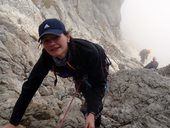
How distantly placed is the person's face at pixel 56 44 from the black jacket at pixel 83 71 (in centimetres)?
22

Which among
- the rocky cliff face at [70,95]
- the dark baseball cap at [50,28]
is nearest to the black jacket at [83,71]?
the dark baseball cap at [50,28]

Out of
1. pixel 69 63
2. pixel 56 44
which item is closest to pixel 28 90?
pixel 69 63

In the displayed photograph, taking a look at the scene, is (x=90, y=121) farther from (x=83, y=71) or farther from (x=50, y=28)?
(x=50, y=28)

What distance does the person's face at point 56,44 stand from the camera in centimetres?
623

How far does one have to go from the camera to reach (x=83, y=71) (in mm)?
7184

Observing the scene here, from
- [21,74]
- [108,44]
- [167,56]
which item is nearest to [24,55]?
[21,74]

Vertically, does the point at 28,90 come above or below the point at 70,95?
below

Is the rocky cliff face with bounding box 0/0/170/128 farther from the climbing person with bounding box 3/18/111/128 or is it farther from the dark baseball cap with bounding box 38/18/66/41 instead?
the dark baseball cap with bounding box 38/18/66/41

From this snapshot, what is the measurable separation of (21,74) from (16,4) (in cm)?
1707

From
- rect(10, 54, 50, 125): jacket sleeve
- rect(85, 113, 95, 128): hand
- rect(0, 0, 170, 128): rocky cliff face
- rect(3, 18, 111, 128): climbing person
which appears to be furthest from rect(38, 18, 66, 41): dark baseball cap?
rect(0, 0, 170, 128): rocky cliff face

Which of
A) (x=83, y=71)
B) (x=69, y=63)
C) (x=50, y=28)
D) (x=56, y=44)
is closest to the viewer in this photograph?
(x=50, y=28)

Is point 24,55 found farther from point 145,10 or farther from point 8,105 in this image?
point 145,10

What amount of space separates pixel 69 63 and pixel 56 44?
73cm

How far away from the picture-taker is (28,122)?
870 centimetres
